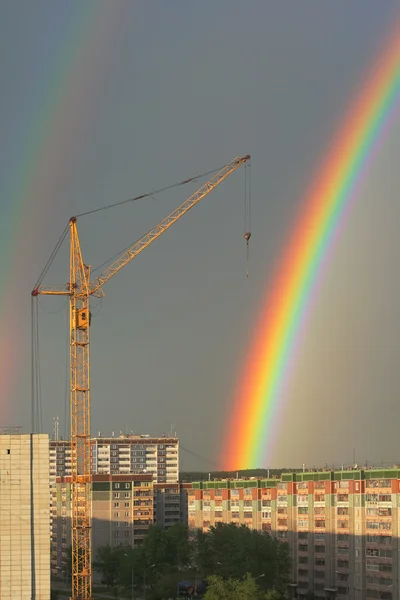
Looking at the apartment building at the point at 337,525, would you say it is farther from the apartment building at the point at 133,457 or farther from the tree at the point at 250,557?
the apartment building at the point at 133,457

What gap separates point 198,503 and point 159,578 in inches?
526

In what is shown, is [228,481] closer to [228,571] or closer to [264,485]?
[264,485]

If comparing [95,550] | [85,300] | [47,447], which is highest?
[85,300]

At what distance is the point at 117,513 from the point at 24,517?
6310cm

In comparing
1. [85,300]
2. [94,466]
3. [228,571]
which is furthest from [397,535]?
[94,466]

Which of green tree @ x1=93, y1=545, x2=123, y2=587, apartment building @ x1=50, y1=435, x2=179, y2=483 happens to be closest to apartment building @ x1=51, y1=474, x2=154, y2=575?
green tree @ x1=93, y1=545, x2=123, y2=587

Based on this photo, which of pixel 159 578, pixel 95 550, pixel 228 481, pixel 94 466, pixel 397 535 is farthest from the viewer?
pixel 94 466

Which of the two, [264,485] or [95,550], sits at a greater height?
[264,485]

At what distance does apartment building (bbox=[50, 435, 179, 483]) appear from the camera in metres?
164

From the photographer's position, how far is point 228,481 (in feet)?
293

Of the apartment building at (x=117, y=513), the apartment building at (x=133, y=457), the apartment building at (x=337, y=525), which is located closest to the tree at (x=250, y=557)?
the apartment building at (x=337, y=525)

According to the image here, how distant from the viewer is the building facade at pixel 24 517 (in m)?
42.8

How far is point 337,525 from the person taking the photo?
71.4 meters

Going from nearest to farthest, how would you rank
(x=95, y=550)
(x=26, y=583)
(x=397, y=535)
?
1. (x=26, y=583)
2. (x=397, y=535)
3. (x=95, y=550)
